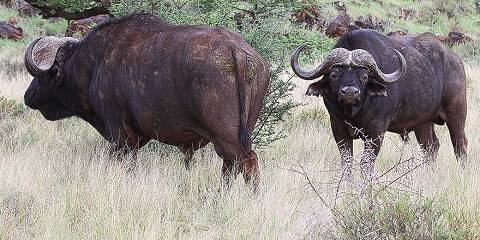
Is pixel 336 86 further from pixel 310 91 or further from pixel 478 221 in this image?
pixel 478 221

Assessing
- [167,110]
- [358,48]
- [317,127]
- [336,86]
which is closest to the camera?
[167,110]

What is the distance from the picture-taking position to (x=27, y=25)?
26375mm

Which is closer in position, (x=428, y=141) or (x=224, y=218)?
(x=224, y=218)

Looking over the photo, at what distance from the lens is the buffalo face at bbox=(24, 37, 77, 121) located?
25.4ft

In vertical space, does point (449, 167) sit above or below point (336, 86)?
below

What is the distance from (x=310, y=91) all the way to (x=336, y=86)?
0.32 m

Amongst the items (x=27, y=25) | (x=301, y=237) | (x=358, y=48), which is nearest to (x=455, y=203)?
(x=301, y=237)

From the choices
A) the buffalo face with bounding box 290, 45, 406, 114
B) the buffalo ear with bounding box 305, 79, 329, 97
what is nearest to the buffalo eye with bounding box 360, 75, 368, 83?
the buffalo face with bounding box 290, 45, 406, 114

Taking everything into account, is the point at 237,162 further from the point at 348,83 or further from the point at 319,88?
the point at 319,88

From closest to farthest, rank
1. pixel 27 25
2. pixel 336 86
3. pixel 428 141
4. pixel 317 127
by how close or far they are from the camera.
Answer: pixel 336 86
pixel 428 141
pixel 317 127
pixel 27 25

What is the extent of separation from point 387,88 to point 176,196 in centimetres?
281

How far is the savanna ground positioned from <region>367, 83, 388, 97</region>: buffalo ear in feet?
2.78

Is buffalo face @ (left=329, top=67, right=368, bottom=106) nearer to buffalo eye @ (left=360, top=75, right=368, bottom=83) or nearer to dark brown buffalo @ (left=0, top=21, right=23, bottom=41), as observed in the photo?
buffalo eye @ (left=360, top=75, right=368, bottom=83)

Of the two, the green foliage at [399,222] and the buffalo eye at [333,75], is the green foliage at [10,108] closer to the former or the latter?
the buffalo eye at [333,75]
